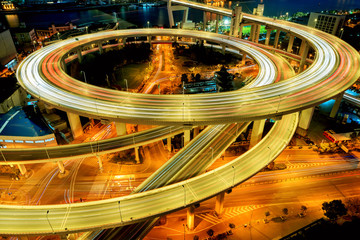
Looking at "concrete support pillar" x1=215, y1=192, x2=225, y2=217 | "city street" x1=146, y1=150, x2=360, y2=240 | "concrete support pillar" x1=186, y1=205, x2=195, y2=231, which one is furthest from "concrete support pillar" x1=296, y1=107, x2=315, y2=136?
"concrete support pillar" x1=186, y1=205, x2=195, y2=231

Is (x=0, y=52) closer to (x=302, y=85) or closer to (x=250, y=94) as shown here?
(x=250, y=94)

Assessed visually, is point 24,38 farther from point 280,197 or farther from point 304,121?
point 280,197

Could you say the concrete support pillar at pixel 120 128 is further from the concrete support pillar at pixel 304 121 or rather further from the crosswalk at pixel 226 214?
the concrete support pillar at pixel 304 121

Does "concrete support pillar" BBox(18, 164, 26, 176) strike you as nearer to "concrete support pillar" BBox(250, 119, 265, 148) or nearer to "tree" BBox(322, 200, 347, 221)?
"concrete support pillar" BBox(250, 119, 265, 148)

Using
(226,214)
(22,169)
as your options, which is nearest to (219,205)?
(226,214)

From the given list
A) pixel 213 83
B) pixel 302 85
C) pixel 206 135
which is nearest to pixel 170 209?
pixel 206 135

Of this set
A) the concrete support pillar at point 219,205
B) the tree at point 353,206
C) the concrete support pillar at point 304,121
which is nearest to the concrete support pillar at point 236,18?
the concrete support pillar at point 304,121

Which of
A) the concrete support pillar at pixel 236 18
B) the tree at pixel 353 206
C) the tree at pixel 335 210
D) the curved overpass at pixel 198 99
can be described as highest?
the concrete support pillar at pixel 236 18
